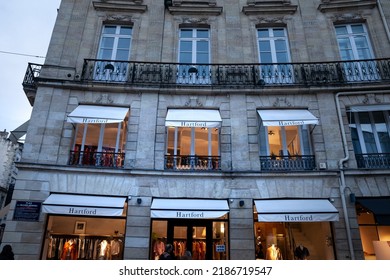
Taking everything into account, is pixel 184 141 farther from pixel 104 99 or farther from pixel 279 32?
pixel 279 32

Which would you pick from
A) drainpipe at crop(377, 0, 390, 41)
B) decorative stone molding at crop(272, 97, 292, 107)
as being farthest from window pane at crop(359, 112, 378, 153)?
drainpipe at crop(377, 0, 390, 41)

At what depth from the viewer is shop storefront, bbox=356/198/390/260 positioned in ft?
22.7

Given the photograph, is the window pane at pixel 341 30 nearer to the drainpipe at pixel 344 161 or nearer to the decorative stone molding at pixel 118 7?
the drainpipe at pixel 344 161

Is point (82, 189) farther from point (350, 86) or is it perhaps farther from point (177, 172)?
point (350, 86)

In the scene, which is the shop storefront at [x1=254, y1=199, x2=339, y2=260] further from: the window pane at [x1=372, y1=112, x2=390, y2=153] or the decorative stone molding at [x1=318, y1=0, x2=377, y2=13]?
the decorative stone molding at [x1=318, y1=0, x2=377, y2=13]

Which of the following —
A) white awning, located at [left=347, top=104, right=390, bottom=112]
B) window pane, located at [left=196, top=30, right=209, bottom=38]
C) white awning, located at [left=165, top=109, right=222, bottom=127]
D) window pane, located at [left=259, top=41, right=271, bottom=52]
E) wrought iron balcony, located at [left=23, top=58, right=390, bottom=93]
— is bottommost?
white awning, located at [left=165, top=109, right=222, bottom=127]

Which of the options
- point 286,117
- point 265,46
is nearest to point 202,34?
point 265,46

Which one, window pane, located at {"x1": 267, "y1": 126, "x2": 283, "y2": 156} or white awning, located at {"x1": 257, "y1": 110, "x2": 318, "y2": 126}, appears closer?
white awning, located at {"x1": 257, "y1": 110, "x2": 318, "y2": 126}

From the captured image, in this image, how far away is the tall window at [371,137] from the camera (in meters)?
8.03

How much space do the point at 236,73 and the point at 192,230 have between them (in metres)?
5.15

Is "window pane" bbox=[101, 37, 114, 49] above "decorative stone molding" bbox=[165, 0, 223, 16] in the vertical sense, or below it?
below

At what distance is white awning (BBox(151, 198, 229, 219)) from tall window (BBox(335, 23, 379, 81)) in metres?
6.02

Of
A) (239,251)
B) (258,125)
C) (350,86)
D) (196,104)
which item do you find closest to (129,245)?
(239,251)

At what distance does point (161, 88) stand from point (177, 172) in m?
2.78
